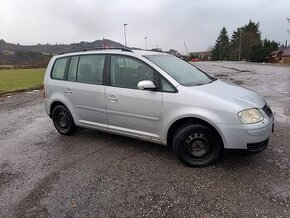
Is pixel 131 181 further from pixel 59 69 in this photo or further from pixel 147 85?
pixel 59 69

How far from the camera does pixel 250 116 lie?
13.9 feet

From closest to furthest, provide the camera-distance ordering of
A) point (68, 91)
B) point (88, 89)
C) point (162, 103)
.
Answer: point (162, 103), point (88, 89), point (68, 91)

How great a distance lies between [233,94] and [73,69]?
10.2 feet

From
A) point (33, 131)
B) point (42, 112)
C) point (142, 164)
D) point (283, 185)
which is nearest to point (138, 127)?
point (142, 164)

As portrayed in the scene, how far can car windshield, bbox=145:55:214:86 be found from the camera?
4.94 meters

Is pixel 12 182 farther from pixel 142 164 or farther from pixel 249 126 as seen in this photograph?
pixel 249 126

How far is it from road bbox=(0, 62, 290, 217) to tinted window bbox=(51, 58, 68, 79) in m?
1.31

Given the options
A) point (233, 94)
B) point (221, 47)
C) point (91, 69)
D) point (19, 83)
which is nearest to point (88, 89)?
point (91, 69)

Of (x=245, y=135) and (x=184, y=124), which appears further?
(x=184, y=124)

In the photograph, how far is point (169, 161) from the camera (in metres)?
4.88

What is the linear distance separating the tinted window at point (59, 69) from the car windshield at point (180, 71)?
1965 mm

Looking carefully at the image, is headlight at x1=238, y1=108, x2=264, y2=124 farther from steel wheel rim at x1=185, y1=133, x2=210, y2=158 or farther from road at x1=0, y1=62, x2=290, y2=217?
road at x1=0, y1=62, x2=290, y2=217

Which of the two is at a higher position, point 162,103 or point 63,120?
point 162,103

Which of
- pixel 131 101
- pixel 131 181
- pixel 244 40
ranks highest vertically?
pixel 131 101
